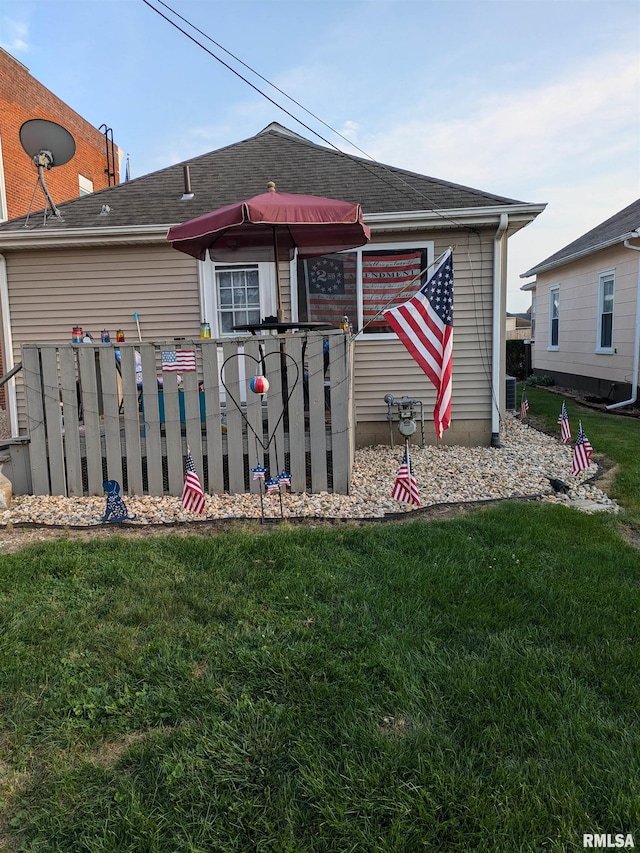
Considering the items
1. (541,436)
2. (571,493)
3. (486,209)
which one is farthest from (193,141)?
(571,493)

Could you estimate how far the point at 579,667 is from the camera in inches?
85.1

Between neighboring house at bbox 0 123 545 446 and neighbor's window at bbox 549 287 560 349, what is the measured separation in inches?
347

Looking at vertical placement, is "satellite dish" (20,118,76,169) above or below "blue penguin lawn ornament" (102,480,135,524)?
above

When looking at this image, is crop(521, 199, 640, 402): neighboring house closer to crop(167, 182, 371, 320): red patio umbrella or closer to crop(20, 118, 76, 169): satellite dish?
crop(167, 182, 371, 320): red patio umbrella

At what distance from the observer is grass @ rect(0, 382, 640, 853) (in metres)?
1.52

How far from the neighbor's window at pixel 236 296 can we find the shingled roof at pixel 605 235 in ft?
23.6

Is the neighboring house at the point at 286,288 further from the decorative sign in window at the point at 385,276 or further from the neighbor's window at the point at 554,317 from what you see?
the neighbor's window at the point at 554,317

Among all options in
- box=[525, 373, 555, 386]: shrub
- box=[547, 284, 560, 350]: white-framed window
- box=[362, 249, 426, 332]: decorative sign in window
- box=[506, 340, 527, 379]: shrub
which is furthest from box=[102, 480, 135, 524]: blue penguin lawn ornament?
box=[506, 340, 527, 379]: shrub

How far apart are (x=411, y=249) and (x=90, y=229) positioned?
162 inches

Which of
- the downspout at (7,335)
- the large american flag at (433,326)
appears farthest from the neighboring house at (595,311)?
the downspout at (7,335)

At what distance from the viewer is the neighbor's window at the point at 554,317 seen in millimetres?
15154

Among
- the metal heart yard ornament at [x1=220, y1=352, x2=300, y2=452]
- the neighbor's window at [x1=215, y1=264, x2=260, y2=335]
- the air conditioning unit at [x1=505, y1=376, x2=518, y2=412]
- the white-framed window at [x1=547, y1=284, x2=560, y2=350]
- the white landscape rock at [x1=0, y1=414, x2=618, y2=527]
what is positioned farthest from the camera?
the white-framed window at [x1=547, y1=284, x2=560, y2=350]

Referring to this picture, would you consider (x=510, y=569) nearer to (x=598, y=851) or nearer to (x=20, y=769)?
(x=598, y=851)

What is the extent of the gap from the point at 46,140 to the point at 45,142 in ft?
0.10
